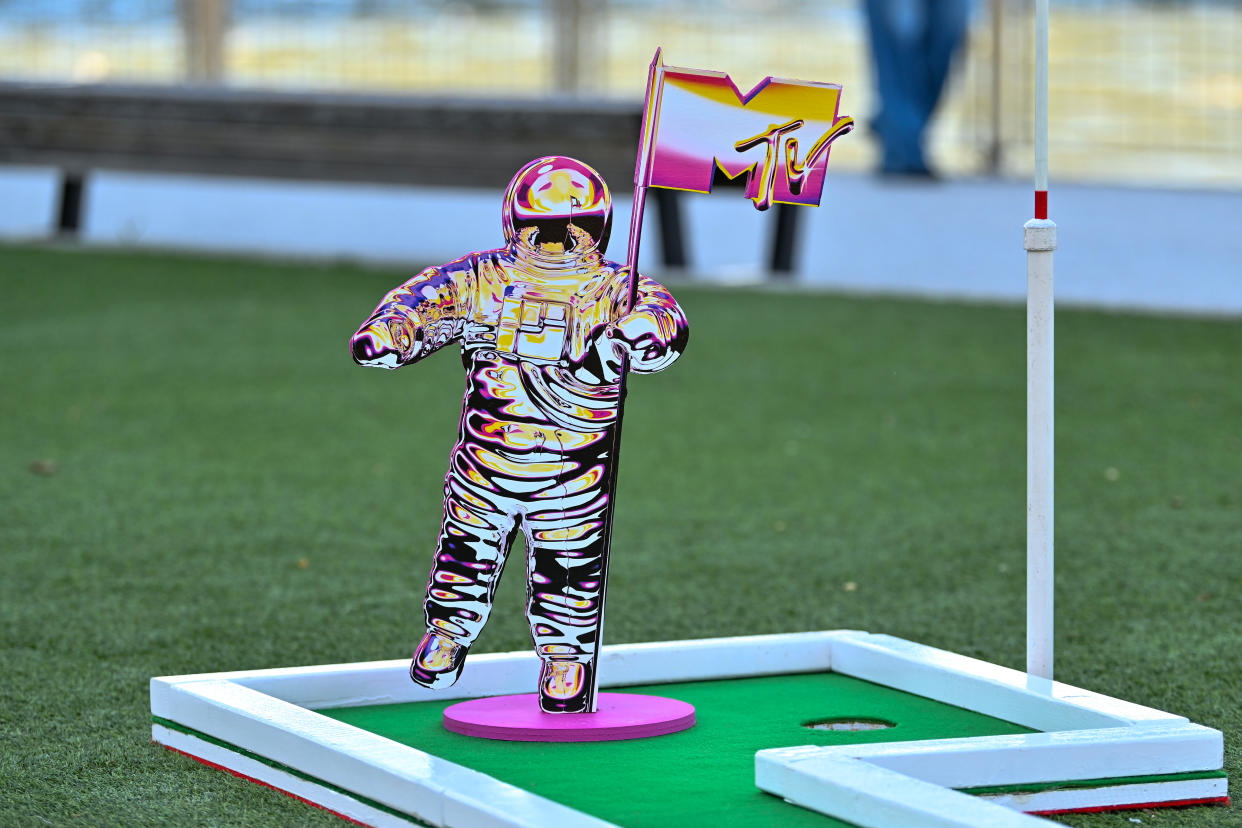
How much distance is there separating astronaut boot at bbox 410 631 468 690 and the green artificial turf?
0.92 feet

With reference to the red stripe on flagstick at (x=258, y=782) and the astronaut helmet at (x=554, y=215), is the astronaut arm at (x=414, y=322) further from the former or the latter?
the red stripe on flagstick at (x=258, y=782)

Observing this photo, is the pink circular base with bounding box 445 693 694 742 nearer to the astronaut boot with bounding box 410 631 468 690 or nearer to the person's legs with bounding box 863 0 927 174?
the astronaut boot with bounding box 410 631 468 690

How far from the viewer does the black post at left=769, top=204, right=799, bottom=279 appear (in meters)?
8.62

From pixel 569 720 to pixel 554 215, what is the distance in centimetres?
68

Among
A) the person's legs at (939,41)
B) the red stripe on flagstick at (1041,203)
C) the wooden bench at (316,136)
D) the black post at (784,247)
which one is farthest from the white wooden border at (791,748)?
the person's legs at (939,41)

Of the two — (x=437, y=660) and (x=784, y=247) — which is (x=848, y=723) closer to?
(x=437, y=660)

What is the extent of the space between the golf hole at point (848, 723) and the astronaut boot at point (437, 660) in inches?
20.0

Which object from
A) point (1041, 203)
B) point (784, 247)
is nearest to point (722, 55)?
point (784, 247)

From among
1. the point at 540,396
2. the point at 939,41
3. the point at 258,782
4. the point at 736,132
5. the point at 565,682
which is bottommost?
the point at 258,782

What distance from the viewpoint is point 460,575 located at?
2.48m

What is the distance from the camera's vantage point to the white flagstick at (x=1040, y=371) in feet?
8.28

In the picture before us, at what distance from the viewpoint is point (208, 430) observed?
530cm

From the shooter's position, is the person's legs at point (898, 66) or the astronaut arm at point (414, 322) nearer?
the astronaut arm at point (414, 322)

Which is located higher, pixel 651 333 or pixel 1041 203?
pixel 1041 203
